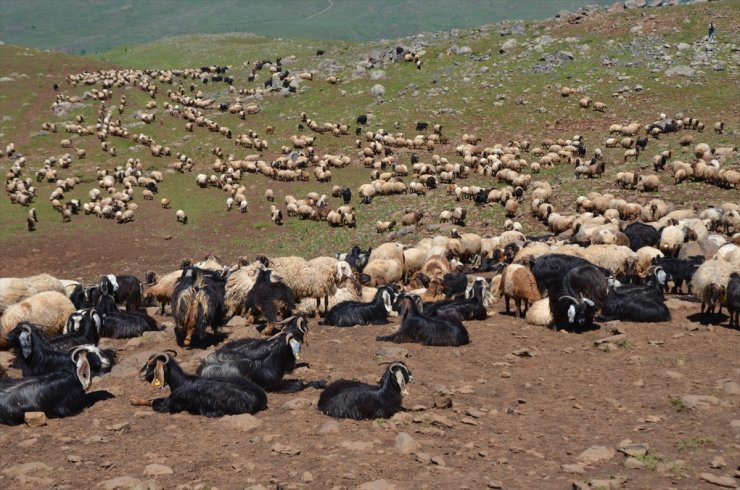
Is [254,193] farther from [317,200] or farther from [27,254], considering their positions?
[27,254]

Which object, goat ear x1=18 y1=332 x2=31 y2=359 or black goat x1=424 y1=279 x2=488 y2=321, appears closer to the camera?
goat ear x1=18 y1=332 x2=31 y2=359

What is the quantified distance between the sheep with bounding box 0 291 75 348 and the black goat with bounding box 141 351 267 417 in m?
5.24

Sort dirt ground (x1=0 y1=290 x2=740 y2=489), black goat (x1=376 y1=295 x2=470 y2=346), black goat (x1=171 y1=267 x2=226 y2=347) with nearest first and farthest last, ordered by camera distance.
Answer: dirt ground (x1=0 y1=290 x2=740 y2=489) < black goat (x1=171 y1=267 x2=226 y2=347) < black goat (x1=376 y1=295 x2=470 y2=346)

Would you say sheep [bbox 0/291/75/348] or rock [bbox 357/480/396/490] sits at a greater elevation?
sheep [bbox 0/291/75/348]

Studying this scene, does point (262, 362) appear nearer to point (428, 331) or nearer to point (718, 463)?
point (428, 331)

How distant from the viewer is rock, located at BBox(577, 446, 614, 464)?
7332mm

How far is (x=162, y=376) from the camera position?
912cm

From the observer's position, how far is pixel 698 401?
346 inches

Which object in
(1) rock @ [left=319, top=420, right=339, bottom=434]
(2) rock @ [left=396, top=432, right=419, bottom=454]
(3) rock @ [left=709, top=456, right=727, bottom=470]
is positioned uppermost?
(1) rock @ [left=319, top=420, right=339, bottom=434]

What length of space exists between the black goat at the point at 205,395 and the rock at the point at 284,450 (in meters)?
1.18

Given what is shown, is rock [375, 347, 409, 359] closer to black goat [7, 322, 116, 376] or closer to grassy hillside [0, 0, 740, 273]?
black goat [7, 322, 116, 376]

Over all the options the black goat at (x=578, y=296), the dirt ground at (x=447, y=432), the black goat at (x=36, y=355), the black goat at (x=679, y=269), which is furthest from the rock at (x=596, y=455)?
the black goat at (x=679, y=269)

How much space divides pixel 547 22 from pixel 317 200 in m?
31.4

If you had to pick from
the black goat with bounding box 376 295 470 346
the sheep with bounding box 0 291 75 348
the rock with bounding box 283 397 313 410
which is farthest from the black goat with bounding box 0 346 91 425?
the black goat with bounding box 376 295 470 346
